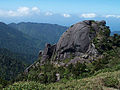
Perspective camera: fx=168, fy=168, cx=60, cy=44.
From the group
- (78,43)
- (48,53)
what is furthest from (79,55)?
(48,53)

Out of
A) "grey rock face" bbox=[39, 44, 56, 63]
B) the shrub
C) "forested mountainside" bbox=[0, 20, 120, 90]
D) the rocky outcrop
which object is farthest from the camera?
"grey rock face" bbox=[39, 44, 56, 63]

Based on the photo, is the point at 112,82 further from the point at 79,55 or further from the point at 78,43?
the point at 78,43

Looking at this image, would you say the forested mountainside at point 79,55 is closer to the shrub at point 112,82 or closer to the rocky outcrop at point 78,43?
the rocky outcrop at point 78,43

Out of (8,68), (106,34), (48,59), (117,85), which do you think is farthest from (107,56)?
(8,68)

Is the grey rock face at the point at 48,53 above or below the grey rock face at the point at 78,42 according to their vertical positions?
below

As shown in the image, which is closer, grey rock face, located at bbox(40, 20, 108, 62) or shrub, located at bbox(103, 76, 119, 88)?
shrub, located at bbox(103, 76, 119, 88)

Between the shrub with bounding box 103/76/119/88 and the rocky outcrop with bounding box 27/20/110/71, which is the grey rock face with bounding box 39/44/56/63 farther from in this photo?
the shrub with bounding box 103/76/119/88

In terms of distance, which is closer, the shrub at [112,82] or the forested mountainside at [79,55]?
the shrub at [112,82]

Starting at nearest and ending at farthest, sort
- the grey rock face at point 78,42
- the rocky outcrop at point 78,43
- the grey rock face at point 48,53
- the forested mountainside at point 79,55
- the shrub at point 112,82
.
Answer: the shrub at point 112,82 < the forested mountainside at point 79,55 < the rocky outcrop at point 78,43 < the grey rock face at point 78,42 < the grey rock face at point 48,53

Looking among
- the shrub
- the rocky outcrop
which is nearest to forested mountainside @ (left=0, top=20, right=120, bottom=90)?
the rocky outcrop

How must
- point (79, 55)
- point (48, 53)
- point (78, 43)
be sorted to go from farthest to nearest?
1. point (48, 53)
2. point (78, 43)
3. point (79, 55)

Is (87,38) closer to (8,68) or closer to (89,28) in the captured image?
(89,28)

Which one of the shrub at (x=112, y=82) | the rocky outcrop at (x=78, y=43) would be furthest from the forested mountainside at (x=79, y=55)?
the shrub at (x=112, y=82)

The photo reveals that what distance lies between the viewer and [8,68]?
161 meters
